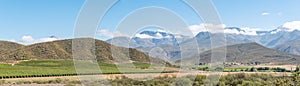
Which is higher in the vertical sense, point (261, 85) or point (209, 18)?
point (209, 18)

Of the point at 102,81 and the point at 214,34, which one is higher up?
the point at 214,34

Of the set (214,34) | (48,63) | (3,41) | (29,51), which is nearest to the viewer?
(214,34)

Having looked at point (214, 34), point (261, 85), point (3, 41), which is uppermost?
point (3, 41)

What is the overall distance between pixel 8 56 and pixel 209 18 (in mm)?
98140

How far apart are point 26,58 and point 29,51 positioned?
27.4 feet

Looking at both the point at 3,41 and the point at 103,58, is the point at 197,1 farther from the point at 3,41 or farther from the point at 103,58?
the point at 3,41

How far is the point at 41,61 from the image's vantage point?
91.4 metres

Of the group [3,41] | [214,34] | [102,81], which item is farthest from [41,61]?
[214,34]

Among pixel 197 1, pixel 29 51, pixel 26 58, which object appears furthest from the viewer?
pixel 29 51

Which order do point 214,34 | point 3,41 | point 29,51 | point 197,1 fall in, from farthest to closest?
point 3,41, point 29,51, point 214,34, point 197,1

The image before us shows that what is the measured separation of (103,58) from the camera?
321ft

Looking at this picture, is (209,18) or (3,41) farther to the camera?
(3,41)

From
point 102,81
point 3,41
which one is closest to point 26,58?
point 3,41

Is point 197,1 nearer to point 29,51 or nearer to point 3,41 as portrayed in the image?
point 29,51
